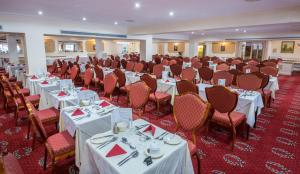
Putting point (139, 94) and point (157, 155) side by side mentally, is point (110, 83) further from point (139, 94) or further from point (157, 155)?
point (157, 155)

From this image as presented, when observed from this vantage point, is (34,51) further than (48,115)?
Yes

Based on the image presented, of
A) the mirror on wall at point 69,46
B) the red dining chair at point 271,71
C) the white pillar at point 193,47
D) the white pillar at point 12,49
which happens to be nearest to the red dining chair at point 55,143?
the red dining chair at point 271,71

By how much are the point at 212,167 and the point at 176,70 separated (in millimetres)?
5354

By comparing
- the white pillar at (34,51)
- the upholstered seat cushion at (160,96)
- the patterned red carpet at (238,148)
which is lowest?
the patterned red carpet at (238,148)

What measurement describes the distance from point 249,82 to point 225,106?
7.20 feet

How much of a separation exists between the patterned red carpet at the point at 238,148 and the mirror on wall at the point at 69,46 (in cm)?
1422

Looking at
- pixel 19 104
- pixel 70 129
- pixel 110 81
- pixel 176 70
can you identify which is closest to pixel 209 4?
pixel 176 70

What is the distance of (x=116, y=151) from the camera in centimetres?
178

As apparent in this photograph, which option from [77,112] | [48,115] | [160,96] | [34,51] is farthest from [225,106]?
[34,51]

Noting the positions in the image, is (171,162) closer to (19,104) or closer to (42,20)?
(19,104)

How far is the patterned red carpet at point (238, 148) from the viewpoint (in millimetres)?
2805

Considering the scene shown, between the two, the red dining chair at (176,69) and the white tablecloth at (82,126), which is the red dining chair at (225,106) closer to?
the white tablecloth at (82,126)

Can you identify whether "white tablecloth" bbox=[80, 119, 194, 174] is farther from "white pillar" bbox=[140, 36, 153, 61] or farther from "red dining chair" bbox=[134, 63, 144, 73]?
"white pillar" bbox=[140, 36, 153, 61]

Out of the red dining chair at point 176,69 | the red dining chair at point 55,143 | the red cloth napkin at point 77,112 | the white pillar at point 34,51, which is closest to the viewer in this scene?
the red dining chair at point 55,143
